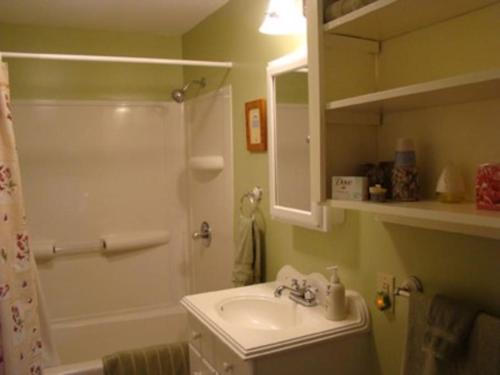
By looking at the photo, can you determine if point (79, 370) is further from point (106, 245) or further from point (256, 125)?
point (256, 125)

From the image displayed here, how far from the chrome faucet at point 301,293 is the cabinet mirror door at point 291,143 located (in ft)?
0.85

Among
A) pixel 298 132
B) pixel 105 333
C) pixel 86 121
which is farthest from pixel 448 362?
pixel 86 121

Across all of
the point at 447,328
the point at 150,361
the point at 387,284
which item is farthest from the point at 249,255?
the point at 447,328

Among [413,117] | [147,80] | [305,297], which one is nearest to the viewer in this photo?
[413,117]

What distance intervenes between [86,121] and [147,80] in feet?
1.73

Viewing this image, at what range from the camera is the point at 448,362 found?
4.05ft

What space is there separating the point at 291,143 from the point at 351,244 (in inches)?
21.1

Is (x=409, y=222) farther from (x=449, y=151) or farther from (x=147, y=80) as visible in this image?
(x=147, y=80)

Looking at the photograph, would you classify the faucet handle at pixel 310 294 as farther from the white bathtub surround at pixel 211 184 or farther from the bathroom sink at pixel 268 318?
the white bathtub surround at pixel 211 184

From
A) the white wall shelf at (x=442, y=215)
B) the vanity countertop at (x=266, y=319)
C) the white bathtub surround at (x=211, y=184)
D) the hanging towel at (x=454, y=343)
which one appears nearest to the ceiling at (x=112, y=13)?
the white bathtub surround at (x=211, y=184)

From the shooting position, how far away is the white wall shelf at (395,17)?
3.89ft

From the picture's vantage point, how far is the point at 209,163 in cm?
285

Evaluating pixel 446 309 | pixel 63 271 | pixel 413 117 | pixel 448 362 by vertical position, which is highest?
pixel 413 117

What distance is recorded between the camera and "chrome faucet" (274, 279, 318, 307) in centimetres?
187
